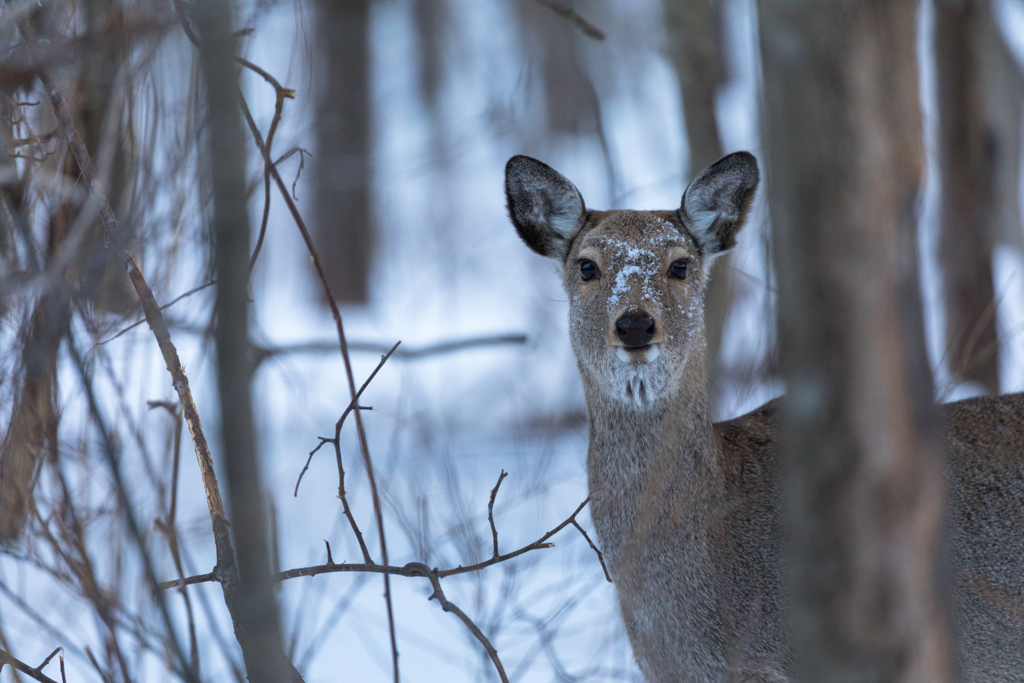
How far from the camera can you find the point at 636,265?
370 centimetres

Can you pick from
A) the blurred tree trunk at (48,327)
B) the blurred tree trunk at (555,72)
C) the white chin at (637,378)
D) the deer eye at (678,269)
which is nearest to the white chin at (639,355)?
the white chin at (637,378)

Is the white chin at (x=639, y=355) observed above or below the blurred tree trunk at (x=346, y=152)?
below

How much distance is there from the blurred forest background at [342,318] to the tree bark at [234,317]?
0.01m

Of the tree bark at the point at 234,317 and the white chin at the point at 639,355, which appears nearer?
the tree bark at the point at 234,317

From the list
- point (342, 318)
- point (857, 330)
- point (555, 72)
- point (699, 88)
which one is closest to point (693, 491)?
point (857, 330)

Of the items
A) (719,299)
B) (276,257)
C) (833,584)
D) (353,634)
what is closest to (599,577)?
(353,634)

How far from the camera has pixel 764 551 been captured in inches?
138

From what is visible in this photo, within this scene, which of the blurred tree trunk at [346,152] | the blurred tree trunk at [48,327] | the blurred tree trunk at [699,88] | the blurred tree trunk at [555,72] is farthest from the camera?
the blurred tree trunk at [555,72]

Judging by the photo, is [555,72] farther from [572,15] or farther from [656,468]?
[656,468]

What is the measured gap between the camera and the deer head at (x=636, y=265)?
3.54m

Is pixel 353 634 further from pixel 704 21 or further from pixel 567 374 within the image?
pixel 704 21

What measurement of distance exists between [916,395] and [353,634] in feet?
13.9

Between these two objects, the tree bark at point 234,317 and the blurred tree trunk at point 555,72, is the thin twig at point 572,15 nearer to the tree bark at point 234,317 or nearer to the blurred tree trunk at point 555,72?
the tree bark at point 234,317

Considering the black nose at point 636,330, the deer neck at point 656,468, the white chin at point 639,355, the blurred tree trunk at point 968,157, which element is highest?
the blurred tree trunk at point 968,157
